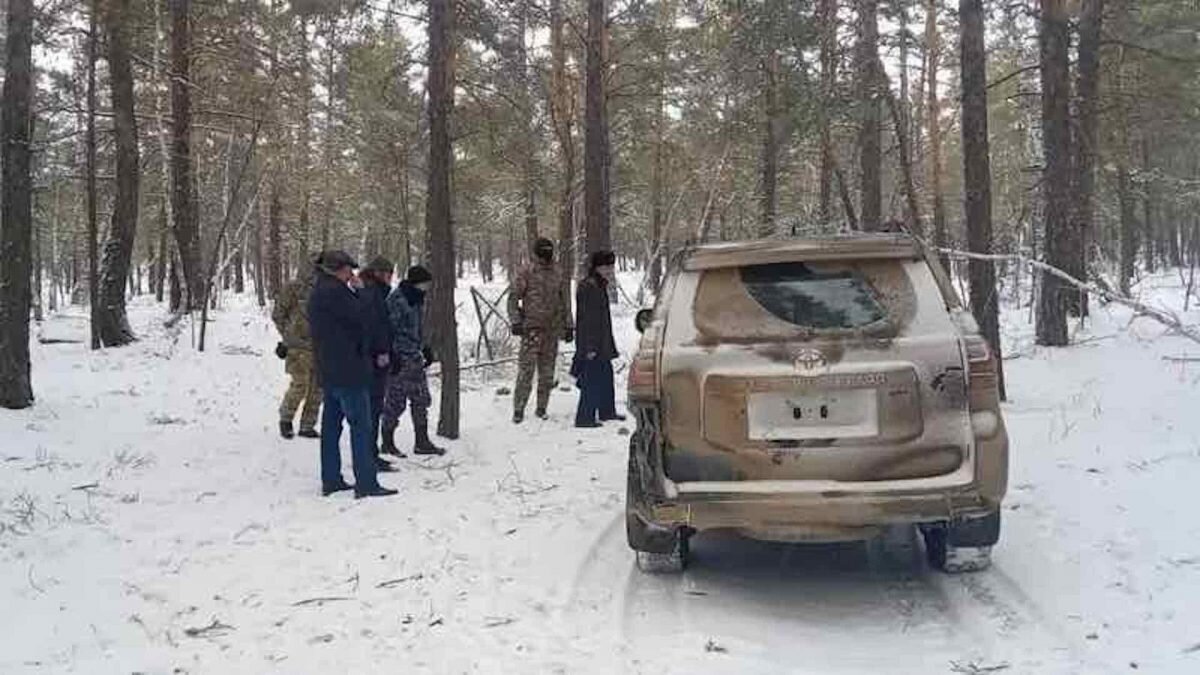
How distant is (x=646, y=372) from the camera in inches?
204

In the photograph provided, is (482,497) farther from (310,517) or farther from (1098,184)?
(1098,184)

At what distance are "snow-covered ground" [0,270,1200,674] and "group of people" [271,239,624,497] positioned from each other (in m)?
0.44

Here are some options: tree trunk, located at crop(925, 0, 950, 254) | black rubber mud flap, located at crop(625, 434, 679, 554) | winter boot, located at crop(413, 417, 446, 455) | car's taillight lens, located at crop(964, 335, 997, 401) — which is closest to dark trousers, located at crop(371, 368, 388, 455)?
winter boot, located at crop(413, 417, 446, 455)

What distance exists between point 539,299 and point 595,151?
540 cm

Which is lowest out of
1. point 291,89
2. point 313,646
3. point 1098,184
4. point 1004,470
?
point 313,646

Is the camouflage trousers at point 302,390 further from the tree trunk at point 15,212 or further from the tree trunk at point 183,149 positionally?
the tree trunk at point 183,149

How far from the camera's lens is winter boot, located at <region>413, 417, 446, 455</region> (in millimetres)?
9430

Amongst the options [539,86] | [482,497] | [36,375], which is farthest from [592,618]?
[539,86]

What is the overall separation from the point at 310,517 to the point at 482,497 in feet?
4.12

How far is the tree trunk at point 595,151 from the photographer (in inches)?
591

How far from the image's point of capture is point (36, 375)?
14.4m

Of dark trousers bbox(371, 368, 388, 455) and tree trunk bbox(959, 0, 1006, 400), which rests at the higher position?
tree trunk bbox(959, 0, 1006, 400)

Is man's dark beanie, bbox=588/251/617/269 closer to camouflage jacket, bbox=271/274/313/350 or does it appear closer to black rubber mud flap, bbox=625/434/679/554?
camouflage jacket, bbox=271/274/313/350

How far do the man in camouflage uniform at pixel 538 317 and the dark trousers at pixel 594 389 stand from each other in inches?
16.9
